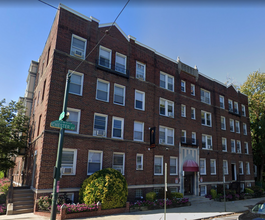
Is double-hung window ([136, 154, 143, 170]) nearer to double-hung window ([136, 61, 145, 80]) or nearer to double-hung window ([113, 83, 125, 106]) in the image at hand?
double-hung window ([113, 83, 125, 106])

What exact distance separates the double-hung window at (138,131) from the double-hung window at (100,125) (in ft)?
10.5

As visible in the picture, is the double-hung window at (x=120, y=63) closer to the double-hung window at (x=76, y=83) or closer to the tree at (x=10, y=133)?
the double-hung window at (x=76, y=83)

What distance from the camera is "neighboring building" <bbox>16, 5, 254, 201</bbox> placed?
52.2 feet

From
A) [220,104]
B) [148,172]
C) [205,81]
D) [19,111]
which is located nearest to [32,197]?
[148,172]

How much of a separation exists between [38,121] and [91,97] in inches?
198

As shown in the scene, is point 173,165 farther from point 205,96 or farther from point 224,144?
point 205,96

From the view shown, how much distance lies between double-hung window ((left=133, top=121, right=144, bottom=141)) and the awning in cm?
592

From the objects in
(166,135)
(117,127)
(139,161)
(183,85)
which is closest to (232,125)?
(183,85)

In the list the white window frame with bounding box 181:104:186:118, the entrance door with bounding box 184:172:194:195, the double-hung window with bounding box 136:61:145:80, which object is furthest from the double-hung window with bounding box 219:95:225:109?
the double-hung window with bounding box 136:61:145:80

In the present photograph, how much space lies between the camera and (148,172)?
64.2 feet

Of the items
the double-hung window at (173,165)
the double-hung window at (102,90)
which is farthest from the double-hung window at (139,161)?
the double-hung window at (102,90)

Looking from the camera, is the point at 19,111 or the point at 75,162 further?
the point at 19,111

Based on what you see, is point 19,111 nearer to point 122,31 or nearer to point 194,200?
point 122,31

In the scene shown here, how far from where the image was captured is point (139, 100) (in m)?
20.8
